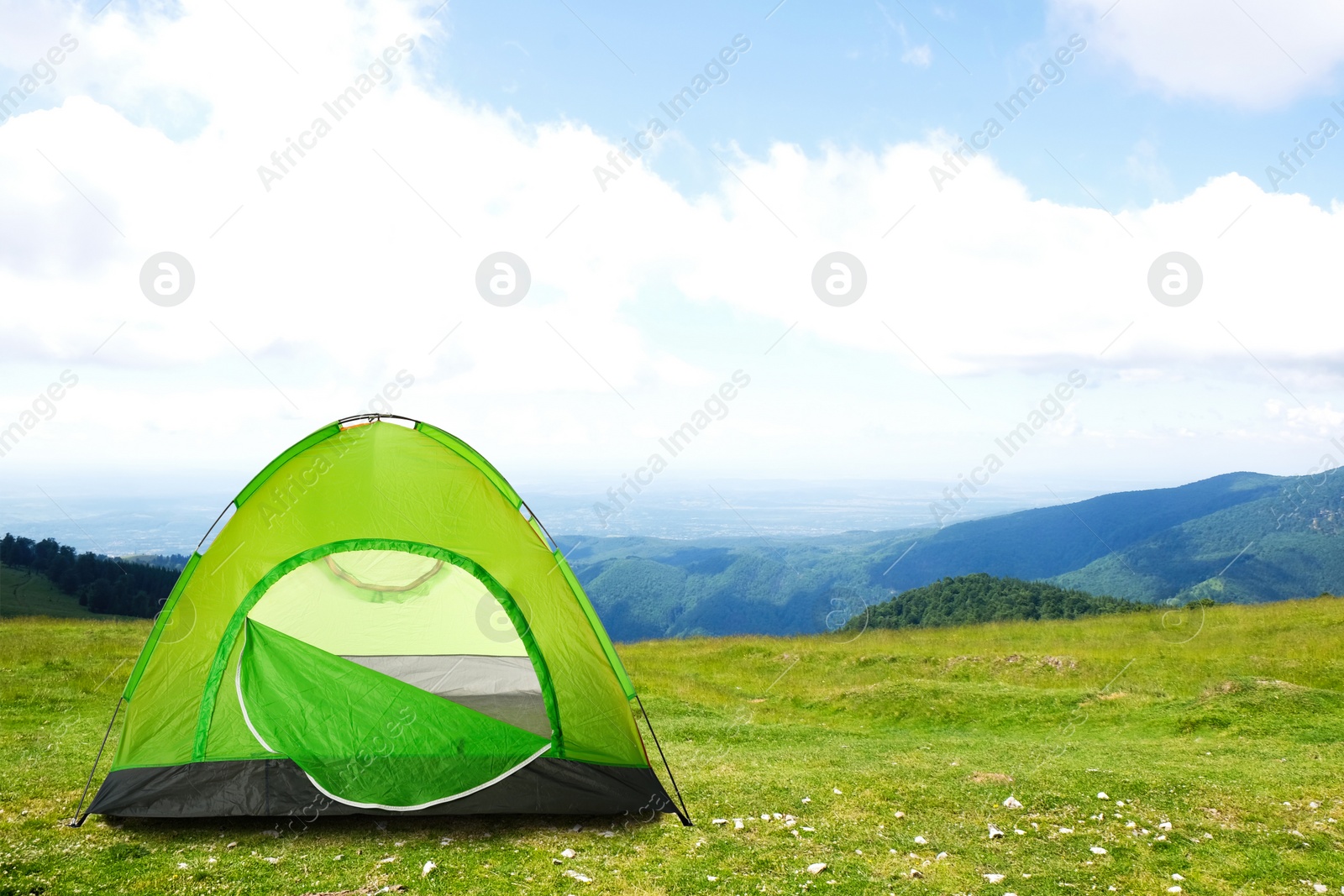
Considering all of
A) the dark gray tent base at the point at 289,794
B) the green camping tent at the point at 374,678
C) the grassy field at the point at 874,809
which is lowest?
the grassy field at the point at 874,809

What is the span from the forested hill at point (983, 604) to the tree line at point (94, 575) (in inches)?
2474

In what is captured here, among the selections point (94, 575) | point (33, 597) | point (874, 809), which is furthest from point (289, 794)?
point (94, 575)

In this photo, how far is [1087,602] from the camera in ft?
178

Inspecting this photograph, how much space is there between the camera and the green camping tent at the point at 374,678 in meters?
8.12

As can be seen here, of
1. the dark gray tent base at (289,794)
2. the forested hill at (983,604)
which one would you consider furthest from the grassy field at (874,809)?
the forested hill at (983,604)

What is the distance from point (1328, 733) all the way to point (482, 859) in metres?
15.0

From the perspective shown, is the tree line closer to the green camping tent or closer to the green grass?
the green grass

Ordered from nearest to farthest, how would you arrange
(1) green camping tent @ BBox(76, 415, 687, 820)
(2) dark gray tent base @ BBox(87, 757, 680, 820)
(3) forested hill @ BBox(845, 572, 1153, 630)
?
(2) dark gray tent base @ BBox(87, 757, 680, 820)
(1) green camping tent @ BBox(76, 415, 687, 820)
(3) forested hill @ BBox(845, 572, 1153, 630)

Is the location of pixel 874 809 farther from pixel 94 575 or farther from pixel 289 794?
pixel 94 575

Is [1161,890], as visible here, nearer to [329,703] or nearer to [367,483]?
[329,703]

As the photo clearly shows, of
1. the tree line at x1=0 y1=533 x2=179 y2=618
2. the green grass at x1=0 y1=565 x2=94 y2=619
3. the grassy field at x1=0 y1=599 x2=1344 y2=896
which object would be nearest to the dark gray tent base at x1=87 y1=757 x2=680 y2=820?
the grassy field at x1=0 y1=599 x2=1344 y2=896

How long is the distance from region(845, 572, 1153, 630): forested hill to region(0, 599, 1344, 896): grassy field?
31.1 m

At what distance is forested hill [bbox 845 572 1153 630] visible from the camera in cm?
5197

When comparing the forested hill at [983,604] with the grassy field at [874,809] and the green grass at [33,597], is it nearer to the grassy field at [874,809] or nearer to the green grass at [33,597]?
the grassy field at [874,809]
